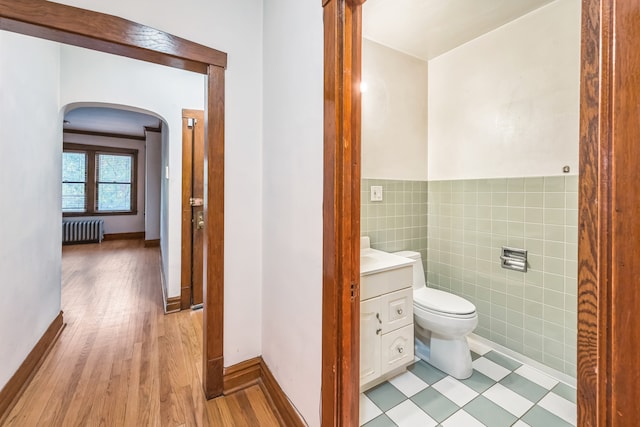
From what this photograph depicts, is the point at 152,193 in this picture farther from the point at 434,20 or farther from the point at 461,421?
the point at 461,421

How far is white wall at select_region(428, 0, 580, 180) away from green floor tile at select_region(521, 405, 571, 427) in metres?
1.40

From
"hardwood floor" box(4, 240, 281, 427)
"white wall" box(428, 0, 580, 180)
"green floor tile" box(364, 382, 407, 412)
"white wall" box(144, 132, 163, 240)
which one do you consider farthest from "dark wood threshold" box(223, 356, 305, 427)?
"white wall" box(144, 132, 163, 240)

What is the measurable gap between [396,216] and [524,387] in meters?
1.36

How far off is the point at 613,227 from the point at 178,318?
2.89 metres

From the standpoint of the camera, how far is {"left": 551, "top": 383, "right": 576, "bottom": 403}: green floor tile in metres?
1.63

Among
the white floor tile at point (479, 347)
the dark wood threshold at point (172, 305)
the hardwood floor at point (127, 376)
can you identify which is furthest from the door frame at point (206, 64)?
the white floor tile at point (479, 347)

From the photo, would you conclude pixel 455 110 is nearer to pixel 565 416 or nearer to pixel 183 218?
pixel 565 416

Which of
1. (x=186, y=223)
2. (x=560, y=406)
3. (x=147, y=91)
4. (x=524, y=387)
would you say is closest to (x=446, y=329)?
(x=524, y=387)

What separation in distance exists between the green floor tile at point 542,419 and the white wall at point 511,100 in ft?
4.60

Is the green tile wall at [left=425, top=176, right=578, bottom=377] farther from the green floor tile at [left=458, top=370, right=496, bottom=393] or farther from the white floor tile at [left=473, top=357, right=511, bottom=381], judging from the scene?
the green floor tile at [left=458, top=370, right=496, bottom=393]

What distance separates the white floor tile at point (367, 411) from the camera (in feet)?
4.92

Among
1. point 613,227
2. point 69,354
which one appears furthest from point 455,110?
point 69,354

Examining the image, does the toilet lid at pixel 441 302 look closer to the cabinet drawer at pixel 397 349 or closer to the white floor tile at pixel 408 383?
the cabinet drawer at pixel 397 349

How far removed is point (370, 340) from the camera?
1.60 meters
